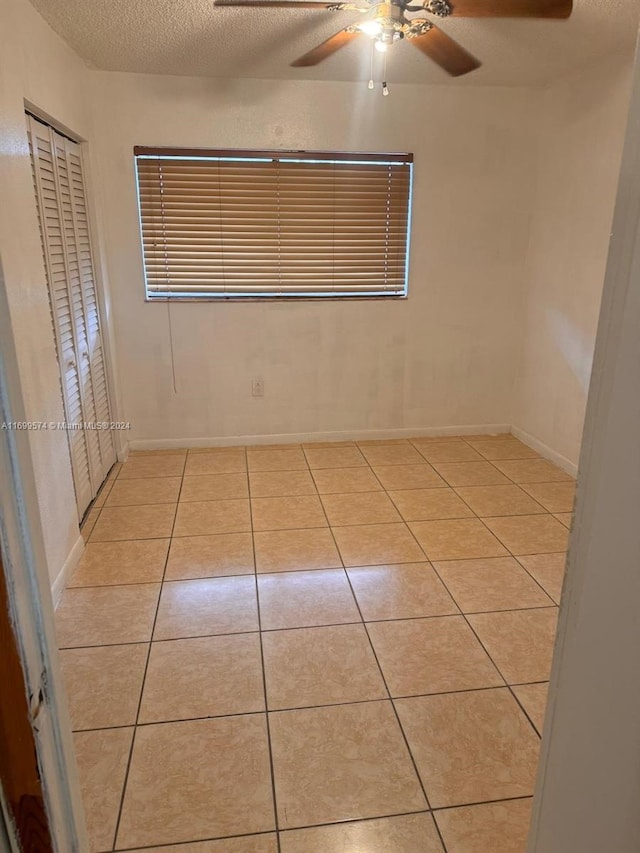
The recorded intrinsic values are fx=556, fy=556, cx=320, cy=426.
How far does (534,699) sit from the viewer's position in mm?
1719

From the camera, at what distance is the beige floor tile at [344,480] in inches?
127

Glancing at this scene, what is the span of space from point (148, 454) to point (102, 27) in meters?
2.33

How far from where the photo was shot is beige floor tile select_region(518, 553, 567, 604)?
2.28 m

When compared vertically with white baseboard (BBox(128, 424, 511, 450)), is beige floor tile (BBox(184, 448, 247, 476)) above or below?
below

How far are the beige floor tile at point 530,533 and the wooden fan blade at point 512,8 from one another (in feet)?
6.87

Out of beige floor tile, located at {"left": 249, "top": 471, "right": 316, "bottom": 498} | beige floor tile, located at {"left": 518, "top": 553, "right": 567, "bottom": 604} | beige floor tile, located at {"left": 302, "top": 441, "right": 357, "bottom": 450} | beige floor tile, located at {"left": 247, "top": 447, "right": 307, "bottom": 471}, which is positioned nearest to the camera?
beige floor tile, located at {"left": 518, "top": 553, "right": 567, "bottom": 604}

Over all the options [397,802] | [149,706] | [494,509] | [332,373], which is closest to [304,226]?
[332,373]

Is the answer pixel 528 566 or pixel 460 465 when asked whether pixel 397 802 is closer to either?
pixel 528 566

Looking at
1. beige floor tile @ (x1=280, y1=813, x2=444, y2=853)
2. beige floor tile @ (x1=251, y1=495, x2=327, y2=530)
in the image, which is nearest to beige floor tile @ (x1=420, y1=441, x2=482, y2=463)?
beige floor tile @ (x1=251, y1=495, x2=327, y2=530)

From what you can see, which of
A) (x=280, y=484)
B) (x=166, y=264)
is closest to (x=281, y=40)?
(x=166, y=264)

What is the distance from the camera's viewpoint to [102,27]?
2520 mm

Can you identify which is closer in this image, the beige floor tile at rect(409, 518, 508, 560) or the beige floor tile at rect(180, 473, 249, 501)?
the beige floor tile at rect(409, 518, 508, 560)

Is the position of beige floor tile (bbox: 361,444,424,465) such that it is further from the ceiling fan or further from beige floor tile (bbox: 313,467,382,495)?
the ceiling fan

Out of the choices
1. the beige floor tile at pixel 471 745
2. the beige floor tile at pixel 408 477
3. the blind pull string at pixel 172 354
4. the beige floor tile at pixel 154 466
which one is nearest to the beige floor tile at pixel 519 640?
the beige floor tile at pixel 471 745
